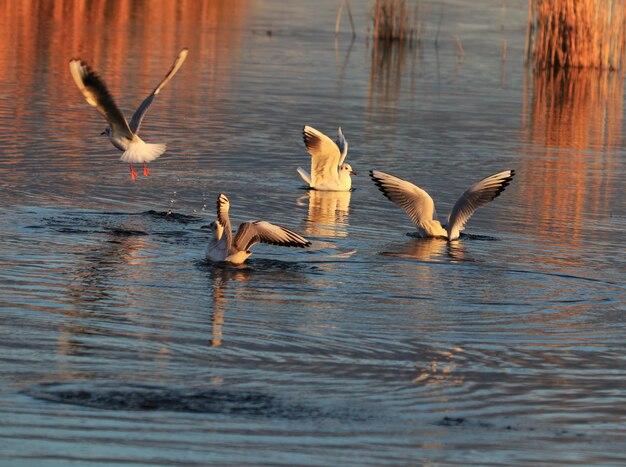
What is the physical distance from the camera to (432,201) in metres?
12.8

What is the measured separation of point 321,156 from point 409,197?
2948 millimetres

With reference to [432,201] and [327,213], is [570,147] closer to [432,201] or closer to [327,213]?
[327,213]

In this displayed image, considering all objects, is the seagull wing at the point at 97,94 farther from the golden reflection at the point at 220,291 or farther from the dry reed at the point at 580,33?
the dry reed at the point at 580,33

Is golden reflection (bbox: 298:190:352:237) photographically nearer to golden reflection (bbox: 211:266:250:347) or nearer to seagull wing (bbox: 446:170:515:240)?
seagull wing (bbox: 446:170:515:240)

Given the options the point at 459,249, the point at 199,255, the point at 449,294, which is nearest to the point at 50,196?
the point at 199,255

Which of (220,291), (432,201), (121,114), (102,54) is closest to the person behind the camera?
(220,291)

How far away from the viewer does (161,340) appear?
8133mm

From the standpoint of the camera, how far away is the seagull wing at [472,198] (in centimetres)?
1247

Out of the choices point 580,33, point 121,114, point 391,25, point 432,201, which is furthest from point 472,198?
point 391,25

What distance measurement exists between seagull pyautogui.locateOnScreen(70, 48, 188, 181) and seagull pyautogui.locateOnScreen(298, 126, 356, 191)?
111 inches

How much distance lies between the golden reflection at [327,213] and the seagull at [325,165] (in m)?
0.10

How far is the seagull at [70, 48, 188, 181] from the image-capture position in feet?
39.1

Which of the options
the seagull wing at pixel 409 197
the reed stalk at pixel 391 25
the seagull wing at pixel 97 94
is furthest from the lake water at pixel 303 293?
→ the reed stalk at pixel 391 25

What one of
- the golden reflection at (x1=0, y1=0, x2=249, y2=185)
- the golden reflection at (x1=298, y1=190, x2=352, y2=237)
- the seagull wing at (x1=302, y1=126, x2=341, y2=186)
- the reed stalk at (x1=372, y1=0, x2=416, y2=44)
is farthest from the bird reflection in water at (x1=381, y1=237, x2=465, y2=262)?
the reed stalk at (x1=372, y1=0, x2=416, y2=44)
